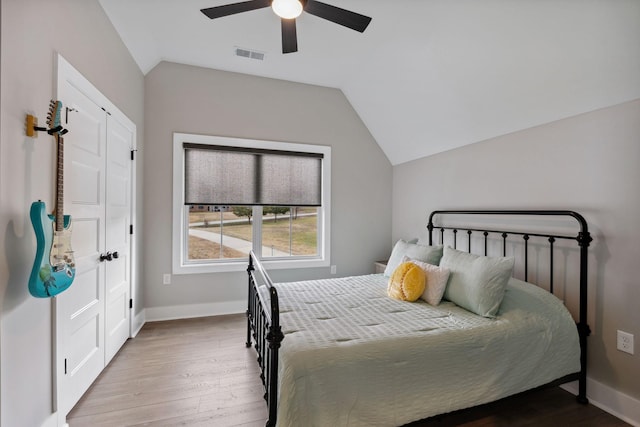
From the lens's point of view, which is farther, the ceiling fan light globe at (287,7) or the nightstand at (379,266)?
the nightstand at (379,266)

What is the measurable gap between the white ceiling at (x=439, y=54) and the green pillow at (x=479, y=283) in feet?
4.18

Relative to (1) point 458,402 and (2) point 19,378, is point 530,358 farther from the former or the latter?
(2) point 19,378

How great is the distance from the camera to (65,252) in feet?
5.13

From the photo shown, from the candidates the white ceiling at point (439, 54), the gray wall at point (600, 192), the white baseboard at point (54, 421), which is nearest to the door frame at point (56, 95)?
the white baseboard at point (54, 421)

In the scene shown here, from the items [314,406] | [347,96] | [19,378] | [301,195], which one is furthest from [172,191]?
[314,406]

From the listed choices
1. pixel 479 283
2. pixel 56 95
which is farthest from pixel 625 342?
pixel 56 95

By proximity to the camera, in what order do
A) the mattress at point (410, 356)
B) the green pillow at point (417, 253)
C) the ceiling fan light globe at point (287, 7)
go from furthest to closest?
the green pillow at point (417, 253), the ceiling fan light globe at point (287, 7), the mattress at point (410, 356)

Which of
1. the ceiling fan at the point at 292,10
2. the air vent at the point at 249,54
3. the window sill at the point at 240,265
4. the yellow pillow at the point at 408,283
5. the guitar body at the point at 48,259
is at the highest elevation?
the air vent at the point at 249,54

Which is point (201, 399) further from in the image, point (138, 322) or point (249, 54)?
point (249, 54)

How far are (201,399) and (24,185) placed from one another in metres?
1.65

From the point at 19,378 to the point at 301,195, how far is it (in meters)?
3.00

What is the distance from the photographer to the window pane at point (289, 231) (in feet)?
12.8

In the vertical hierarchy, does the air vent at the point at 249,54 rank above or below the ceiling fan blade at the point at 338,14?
above

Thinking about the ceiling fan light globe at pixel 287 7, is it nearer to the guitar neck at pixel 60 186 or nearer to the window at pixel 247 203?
the guitar neck at pixel 60 186
